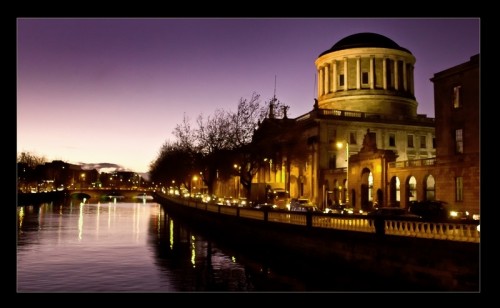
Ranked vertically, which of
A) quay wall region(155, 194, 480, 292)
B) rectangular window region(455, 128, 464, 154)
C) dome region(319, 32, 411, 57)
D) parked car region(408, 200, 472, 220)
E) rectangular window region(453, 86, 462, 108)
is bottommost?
quay wall region(155, 194, 480, 292)

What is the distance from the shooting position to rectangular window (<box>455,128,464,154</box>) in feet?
156

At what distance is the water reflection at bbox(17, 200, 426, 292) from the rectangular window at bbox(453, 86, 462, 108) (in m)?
22.7

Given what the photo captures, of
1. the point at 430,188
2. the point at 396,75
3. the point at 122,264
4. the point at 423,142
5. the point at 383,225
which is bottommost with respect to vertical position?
the point at 122,264

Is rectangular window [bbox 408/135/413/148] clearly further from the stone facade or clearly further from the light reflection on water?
the light reflection on water

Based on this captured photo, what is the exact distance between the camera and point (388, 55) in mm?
97312

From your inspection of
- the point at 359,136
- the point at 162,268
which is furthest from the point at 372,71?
the point at 162,268

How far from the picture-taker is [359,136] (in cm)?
7938

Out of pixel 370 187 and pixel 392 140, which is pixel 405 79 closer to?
pixel 392 140

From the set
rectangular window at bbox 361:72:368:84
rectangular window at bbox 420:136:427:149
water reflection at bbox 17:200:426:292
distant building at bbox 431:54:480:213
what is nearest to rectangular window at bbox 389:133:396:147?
rectangular window at bbox 420:136:427:149

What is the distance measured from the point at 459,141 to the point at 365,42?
54.2 m

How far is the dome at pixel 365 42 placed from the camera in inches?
3846
